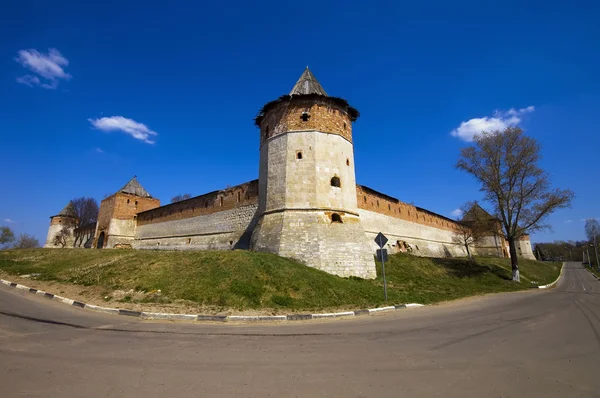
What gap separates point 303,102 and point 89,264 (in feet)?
45.4

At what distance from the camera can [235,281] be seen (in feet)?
34.2

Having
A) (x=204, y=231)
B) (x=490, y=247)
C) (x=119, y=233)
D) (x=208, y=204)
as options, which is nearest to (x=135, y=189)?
(x=119, y=233)

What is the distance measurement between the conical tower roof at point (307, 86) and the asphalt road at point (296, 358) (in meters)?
13.6

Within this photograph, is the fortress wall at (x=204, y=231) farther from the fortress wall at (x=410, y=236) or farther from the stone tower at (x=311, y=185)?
the fortress wall at (x=410, y=236)

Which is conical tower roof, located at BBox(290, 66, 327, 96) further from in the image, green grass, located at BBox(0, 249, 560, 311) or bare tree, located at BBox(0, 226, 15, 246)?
bare tree, located at BBox(0, 226, 15, 246)

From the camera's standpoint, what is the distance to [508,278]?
21.3 metres

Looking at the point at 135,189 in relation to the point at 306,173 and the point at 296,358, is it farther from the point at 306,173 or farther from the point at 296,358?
the point at 296,358

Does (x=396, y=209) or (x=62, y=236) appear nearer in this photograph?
(x=396, y=209)

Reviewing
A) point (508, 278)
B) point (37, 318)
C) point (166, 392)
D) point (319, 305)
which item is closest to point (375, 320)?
point (319, 305)

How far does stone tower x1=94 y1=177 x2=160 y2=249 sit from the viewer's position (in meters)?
32.6

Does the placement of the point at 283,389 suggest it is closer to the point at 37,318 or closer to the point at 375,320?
the point at 375,320

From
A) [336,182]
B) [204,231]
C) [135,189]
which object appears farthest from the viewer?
[135,189]

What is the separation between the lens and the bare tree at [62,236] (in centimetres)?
4350

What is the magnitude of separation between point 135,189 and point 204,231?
57.2ft
